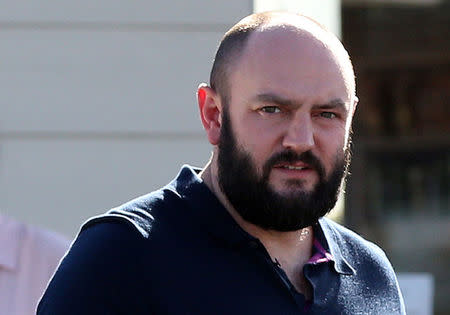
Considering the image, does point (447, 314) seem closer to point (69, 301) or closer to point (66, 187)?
point (66, 187)

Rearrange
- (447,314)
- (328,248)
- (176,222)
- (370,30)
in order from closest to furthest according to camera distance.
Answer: (176,222)
(328,248)
(370,30)
(447,314)

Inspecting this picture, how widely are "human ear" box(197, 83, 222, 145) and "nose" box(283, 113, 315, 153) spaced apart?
0.20 meters

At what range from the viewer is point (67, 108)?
15.1ft

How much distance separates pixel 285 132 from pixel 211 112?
8.8 inches

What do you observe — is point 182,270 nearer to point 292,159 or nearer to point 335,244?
point 292,159

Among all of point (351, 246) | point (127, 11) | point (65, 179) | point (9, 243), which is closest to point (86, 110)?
point (65, 179)

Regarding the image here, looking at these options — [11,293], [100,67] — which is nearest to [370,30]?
[100,67]

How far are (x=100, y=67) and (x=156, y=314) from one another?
2.55 m

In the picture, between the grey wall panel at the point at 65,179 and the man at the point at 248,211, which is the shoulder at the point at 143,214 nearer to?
the man at the point at 248,211

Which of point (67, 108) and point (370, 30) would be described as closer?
point (67, 108)

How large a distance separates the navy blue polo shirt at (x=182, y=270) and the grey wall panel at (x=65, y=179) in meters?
2.15

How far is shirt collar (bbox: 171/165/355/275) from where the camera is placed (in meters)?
2.32

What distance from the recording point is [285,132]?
227cm

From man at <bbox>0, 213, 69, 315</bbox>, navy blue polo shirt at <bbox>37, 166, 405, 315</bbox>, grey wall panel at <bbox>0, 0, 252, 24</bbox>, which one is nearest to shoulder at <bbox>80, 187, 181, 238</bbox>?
navy blue polo shirt at <bbox>37, 166, 405, 315</bbox>
